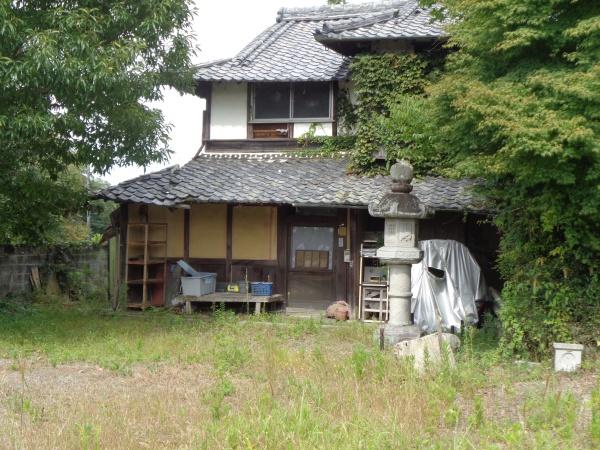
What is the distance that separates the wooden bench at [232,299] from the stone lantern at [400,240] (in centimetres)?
476

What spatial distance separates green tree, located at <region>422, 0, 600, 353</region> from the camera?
838 cm

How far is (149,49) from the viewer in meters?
11.9

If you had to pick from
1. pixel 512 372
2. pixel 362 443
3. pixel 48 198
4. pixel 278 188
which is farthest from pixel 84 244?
pixel 362 443

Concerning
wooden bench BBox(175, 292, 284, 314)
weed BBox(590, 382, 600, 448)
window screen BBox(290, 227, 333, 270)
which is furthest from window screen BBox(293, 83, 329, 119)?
weed BBox(590, 382, 600, 448)

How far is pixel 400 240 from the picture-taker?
1072 centimetres

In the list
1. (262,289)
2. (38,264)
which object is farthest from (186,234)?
(38,264)

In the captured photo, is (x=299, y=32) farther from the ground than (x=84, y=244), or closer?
farther from the ground

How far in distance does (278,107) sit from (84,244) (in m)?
7.38

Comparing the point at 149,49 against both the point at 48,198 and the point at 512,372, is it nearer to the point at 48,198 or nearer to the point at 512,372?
the point at 48,198

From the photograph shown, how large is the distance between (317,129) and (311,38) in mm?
3911

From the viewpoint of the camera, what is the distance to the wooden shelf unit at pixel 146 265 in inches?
610

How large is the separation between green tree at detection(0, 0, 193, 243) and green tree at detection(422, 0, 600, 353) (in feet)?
16.1

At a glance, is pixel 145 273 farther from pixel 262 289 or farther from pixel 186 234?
pixel 262 289

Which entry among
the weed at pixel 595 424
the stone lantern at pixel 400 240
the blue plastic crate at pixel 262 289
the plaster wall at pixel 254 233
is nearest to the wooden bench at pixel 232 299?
the blue plastic crate at pixel 262 289
